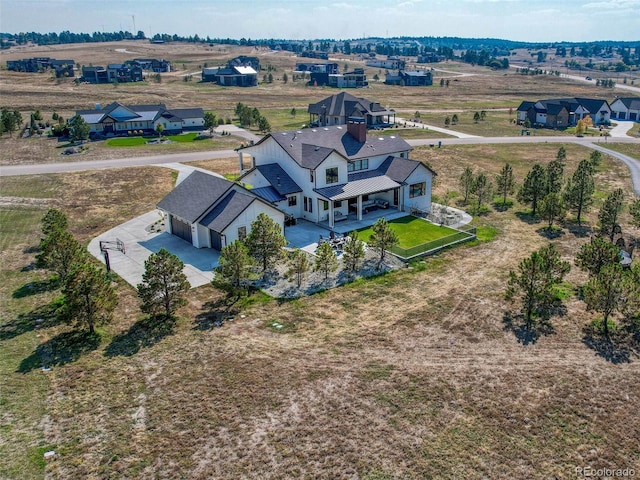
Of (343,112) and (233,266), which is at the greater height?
(343,112)

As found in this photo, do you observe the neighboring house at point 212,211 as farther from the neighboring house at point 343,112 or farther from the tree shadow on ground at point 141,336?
the neighboring house at point 343,112

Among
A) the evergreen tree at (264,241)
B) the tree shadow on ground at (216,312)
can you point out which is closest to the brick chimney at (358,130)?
the evergreen tree at (264,241)

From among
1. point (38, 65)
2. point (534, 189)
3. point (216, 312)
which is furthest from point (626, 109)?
point (38, 65)

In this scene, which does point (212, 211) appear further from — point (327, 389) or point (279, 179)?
point (327, 389)

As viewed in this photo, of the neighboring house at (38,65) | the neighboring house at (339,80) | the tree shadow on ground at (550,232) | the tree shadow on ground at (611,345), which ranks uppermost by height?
the neighboring house at (38,65)

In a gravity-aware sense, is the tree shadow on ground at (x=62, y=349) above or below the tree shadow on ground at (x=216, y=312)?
below

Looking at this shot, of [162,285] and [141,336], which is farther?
[162,285]

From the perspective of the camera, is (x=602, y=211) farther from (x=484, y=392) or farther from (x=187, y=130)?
(x=187, y=130)
